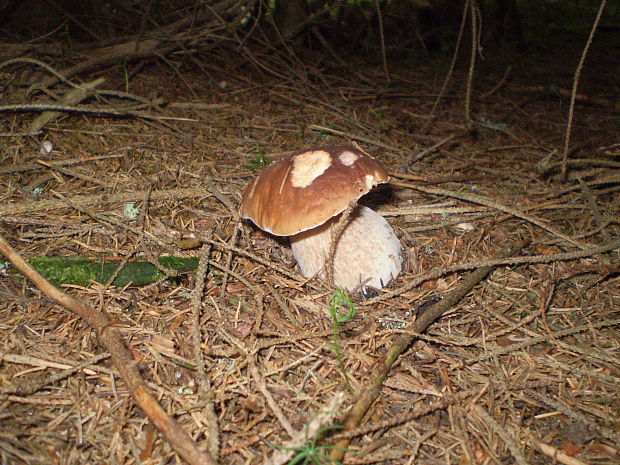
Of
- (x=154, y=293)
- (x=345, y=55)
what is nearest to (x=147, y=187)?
(x=154, y=293)

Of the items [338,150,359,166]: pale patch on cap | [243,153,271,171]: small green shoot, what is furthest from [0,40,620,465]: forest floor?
[338,150,359,166]: pale patch on cap

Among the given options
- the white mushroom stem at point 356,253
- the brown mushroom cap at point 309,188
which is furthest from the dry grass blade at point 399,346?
the brown mushroom cap at point 309,188

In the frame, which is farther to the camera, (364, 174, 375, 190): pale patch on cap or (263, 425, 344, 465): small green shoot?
(364, 174, 375, 190): pale patch on cap

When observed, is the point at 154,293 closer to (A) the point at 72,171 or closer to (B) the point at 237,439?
(B) the point at 237,439

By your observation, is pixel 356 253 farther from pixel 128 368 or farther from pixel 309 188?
pixel 128 368

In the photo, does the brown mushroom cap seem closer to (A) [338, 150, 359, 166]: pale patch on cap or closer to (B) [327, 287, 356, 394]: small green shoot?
(A) [338, 150, 359, 166]: pale patch on cap

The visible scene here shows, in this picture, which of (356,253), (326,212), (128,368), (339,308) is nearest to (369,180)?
(326,212)
